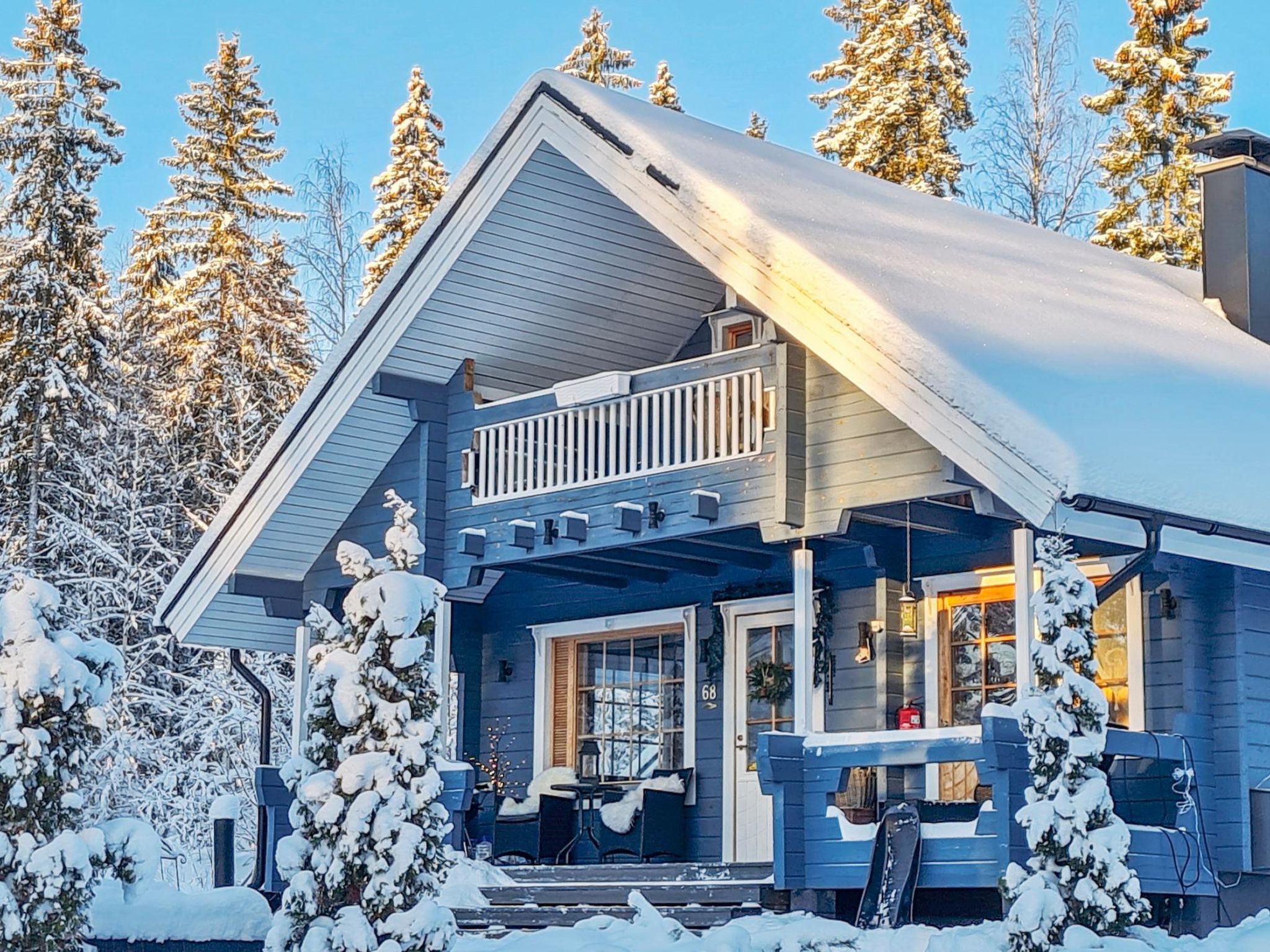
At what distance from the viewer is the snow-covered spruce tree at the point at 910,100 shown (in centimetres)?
2723

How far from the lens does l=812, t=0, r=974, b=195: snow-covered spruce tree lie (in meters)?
27.2

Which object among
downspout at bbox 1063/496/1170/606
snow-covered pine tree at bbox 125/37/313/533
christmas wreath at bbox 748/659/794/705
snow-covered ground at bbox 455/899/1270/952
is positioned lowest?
snow-covered ground at bbox 455/899/1270/952

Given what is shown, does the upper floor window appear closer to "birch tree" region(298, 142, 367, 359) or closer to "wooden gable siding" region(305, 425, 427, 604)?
"wooden gable siding" region(305, 425, 427, 604)

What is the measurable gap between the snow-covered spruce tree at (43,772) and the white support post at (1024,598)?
185 inches

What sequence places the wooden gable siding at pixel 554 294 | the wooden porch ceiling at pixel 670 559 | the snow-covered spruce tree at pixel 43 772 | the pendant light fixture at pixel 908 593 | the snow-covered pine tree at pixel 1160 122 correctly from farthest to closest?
the snow-covered pine tree at pixel 1160 122 < the wooden gable siding at pixel 554 294 < the wooden porch ceiling at pixel 670 559 < the pendant light fixture at pixel 908 593 < the snow-covered spruce tree at pixel 43 772

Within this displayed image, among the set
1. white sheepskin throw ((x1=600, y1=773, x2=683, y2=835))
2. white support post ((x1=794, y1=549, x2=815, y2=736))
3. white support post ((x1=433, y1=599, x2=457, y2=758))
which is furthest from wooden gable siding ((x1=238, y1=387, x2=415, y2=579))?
white support post ((x1=794, y1=549, x2=815, y2=736))

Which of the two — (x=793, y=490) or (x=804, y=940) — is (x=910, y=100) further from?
(x=804, y=940)

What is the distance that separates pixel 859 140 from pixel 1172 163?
14.8 ft

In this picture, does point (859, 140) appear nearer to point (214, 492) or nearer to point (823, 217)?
point (214, 492)

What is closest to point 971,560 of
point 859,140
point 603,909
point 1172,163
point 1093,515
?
point 1093,515

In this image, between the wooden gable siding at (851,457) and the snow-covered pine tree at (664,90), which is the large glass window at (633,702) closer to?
the wooden gable siding at (851,457)

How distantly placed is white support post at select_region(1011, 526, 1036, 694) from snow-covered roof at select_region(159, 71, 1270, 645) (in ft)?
2.50

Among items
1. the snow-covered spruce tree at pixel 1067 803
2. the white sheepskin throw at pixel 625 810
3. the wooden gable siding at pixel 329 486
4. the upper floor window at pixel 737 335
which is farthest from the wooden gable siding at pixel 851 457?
the wooden gable siding at pixel 329 486

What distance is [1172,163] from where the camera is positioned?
25.2 meters
